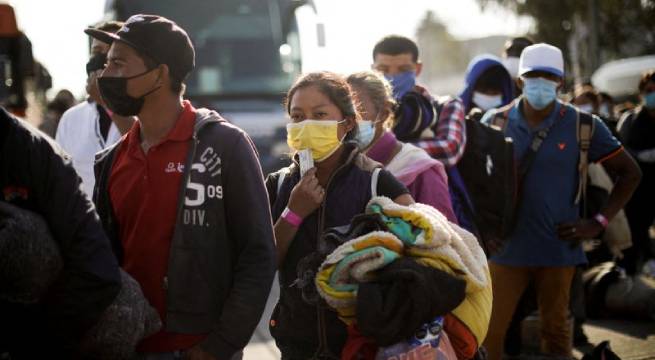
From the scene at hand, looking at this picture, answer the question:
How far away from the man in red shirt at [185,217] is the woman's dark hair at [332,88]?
0.57m

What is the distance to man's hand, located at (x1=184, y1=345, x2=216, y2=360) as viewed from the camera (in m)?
3.14

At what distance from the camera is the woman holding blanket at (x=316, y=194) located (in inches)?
141

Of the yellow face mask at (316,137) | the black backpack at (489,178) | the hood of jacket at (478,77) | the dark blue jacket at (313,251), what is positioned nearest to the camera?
the dark blue jacket at (313,251)

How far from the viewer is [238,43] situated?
1429 cm

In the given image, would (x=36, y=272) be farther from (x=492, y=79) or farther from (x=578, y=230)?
(x=492, y=79)

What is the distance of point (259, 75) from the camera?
14.2 m

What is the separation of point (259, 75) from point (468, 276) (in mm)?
11188

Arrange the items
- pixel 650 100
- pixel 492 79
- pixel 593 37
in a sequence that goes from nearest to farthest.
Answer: pixel 492 79
pixel 650 100
pixel 593 37

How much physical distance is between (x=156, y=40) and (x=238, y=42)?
1111 cm

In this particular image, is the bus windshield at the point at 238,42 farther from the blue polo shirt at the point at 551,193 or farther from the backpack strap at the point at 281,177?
the backpack strap at the point at 281,177

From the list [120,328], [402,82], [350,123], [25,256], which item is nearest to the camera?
[25,256]

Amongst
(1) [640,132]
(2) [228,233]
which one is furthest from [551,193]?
(1) [640,132]

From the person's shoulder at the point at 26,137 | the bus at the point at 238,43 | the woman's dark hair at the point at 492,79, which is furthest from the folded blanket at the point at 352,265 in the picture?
the bus at the point at 238,43

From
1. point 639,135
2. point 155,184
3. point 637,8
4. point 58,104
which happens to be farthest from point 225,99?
point 637,8
